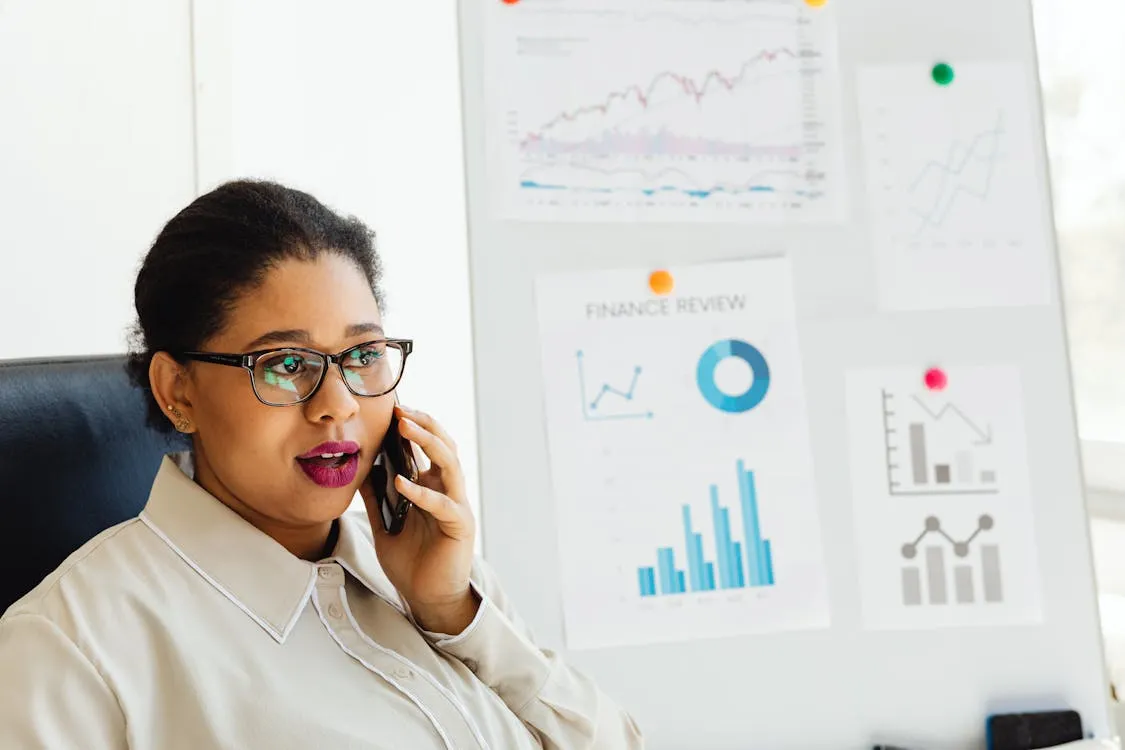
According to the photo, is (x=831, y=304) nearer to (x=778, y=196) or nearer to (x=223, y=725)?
(x=778, y=196)

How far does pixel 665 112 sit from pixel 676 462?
493mm

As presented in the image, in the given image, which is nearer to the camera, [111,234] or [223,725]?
[223,725]

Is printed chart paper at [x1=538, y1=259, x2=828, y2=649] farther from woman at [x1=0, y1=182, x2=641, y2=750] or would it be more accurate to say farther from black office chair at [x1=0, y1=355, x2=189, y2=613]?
black office chair at [x1=0, y1=355, x2=189, y2=613]

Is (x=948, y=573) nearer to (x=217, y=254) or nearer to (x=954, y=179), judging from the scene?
(x=954, y=179)

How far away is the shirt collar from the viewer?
94cm

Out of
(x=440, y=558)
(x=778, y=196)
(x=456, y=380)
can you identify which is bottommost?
(x=440, y=558)

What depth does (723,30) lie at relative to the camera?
4.99ft

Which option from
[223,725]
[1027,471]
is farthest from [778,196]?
[223,725]

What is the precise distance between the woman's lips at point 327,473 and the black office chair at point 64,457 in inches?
9.7

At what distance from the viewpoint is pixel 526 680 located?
1091 millimetres

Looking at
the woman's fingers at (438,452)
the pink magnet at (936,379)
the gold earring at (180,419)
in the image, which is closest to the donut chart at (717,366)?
the pink magnet at (936,379)

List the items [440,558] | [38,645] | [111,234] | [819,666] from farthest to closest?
[111,234]
[819,666]
[440,558]
[38,645]

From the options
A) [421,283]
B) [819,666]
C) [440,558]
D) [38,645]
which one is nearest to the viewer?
[38,645]

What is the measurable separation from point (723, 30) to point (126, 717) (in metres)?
1.17
